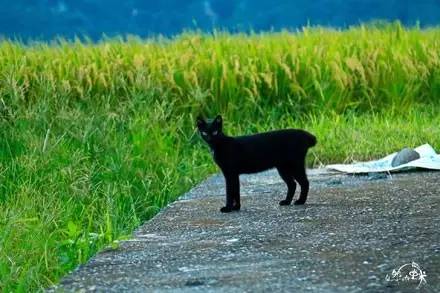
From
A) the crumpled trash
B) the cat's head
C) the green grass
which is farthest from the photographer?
the crumpled trash

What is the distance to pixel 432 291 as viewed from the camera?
4109 millimetres

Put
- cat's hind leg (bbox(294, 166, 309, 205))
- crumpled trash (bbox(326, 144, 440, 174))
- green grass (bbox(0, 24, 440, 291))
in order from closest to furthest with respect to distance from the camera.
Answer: cat's hind leg (bbox(294, 166, 309, 205))
green grass (bbox(0, 24, 440, 291))
crumpled trash (bbox(326, 144, 440, 174))

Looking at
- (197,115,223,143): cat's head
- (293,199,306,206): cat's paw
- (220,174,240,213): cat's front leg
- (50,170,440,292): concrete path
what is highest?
(197,115,223,143): cat's head

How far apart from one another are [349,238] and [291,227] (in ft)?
1.61

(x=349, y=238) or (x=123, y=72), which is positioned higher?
(x=123, y=72)

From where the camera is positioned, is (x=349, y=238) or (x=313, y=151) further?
(x=313, y=151)

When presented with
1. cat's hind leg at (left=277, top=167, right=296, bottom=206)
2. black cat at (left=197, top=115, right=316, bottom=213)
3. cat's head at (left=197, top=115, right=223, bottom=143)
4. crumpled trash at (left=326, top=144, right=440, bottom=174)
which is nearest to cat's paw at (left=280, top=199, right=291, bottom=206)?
cat's hind leg at (left=277, top=167, right=296, bottom=206)

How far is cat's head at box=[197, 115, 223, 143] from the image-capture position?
6328mm

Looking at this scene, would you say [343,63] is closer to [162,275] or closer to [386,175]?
[386,175]

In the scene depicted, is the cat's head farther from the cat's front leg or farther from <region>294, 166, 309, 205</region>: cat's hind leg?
<region>294, 166, 309, 205</region>: cat's hind leg

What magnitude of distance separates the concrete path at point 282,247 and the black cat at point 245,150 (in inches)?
8.5

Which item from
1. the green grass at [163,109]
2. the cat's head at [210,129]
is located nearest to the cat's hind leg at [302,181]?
the cat's head at [210,129]

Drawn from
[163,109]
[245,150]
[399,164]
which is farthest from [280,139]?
[163,109]

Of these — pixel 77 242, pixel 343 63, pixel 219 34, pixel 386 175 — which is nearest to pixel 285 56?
pixel 343 63
